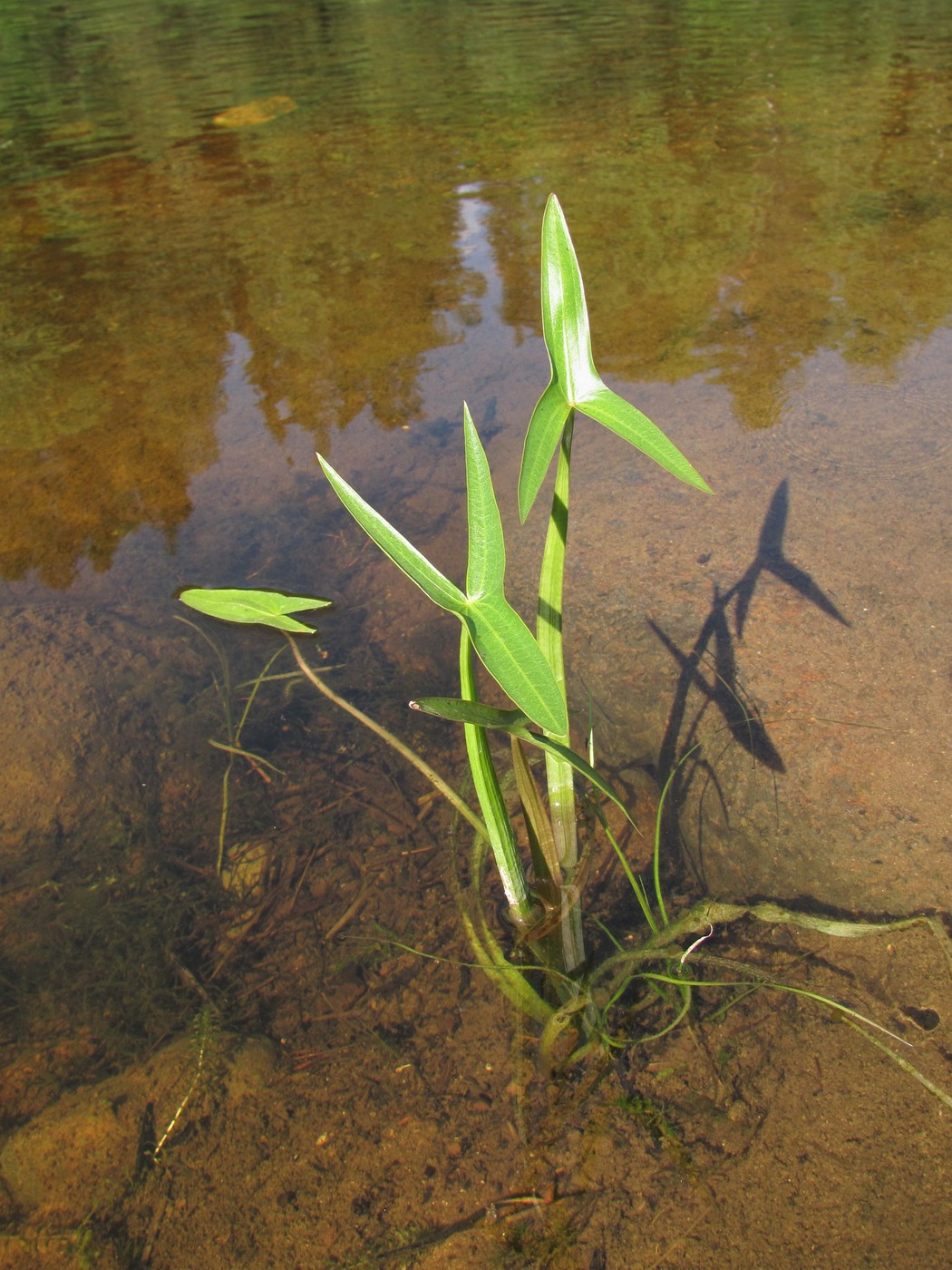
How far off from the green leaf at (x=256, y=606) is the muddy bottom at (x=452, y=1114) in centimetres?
68

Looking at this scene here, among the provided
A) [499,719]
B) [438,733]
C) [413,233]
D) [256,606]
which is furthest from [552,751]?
[413,233]

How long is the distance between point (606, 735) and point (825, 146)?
14.7 ft

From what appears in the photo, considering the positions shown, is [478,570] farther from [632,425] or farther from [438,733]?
[438,733]

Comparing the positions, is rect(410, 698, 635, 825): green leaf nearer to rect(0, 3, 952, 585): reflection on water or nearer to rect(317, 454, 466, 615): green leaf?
rect(317, 454, 466, 615): green leaf

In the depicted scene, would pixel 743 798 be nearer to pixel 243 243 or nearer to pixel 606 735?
pixel 606 735

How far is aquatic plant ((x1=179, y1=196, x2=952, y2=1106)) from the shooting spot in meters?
1.08

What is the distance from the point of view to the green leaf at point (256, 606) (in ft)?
6.87

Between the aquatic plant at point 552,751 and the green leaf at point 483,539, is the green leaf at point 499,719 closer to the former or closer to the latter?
the aquatic plant at point 552,751

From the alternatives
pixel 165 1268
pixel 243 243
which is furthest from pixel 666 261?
pixel 165 1268

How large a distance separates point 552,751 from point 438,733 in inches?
30.5

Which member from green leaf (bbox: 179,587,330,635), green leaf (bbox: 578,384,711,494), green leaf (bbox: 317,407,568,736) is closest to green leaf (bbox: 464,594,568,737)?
green leaf (bbox: 317,407,568,736)

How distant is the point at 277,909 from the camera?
167 centimetres

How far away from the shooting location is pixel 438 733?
195cm

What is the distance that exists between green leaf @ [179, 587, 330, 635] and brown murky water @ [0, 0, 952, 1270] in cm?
10
